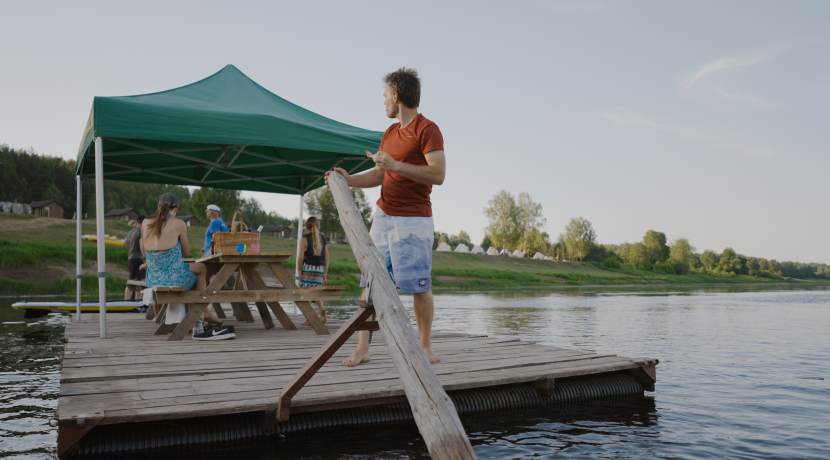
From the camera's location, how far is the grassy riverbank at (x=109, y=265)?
27078 mm

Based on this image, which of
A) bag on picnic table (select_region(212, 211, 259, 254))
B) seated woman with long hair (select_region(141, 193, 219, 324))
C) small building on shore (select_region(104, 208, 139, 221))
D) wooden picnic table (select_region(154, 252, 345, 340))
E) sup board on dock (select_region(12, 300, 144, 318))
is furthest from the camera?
small building on shore (select_region(104, 208, 139, 221))

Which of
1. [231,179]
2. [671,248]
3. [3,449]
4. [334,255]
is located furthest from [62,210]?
[671,248]

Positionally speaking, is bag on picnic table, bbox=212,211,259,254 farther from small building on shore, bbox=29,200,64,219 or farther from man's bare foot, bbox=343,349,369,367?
small building on shore, bbox=29,200,64,219

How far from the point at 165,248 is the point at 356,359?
3137 mm

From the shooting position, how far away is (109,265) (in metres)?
31.4

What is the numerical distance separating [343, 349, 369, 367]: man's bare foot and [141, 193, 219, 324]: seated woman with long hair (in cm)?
289

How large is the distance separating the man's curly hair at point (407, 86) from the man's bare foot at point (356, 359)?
2.18 m

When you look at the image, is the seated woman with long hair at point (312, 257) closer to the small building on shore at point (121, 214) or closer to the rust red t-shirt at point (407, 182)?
the rust red t-shirt at point (407, 182)

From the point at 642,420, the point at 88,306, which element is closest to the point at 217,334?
the point at 642,420

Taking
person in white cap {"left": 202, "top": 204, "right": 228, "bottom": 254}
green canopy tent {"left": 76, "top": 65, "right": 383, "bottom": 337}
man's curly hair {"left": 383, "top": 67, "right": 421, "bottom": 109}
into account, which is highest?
green canopy tent {"left": 76, "top": 65, "right": 383, "bottom": 337}

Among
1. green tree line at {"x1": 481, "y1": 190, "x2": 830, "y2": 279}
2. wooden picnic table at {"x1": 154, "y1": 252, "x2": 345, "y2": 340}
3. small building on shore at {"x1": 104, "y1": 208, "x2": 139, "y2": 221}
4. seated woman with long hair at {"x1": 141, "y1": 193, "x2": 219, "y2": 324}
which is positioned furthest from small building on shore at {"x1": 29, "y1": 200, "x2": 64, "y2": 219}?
seated woman with long hair at {"x1": 141, "y1": 193, "x2": 219, "y2": 324}

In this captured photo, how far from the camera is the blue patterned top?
21.5 ft

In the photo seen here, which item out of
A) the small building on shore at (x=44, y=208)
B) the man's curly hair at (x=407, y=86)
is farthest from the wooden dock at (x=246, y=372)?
the small building on shore at (x=44, y=208)

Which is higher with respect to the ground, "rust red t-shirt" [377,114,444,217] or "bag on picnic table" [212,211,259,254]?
"rust red t-shirt" [377,114,444,217]
